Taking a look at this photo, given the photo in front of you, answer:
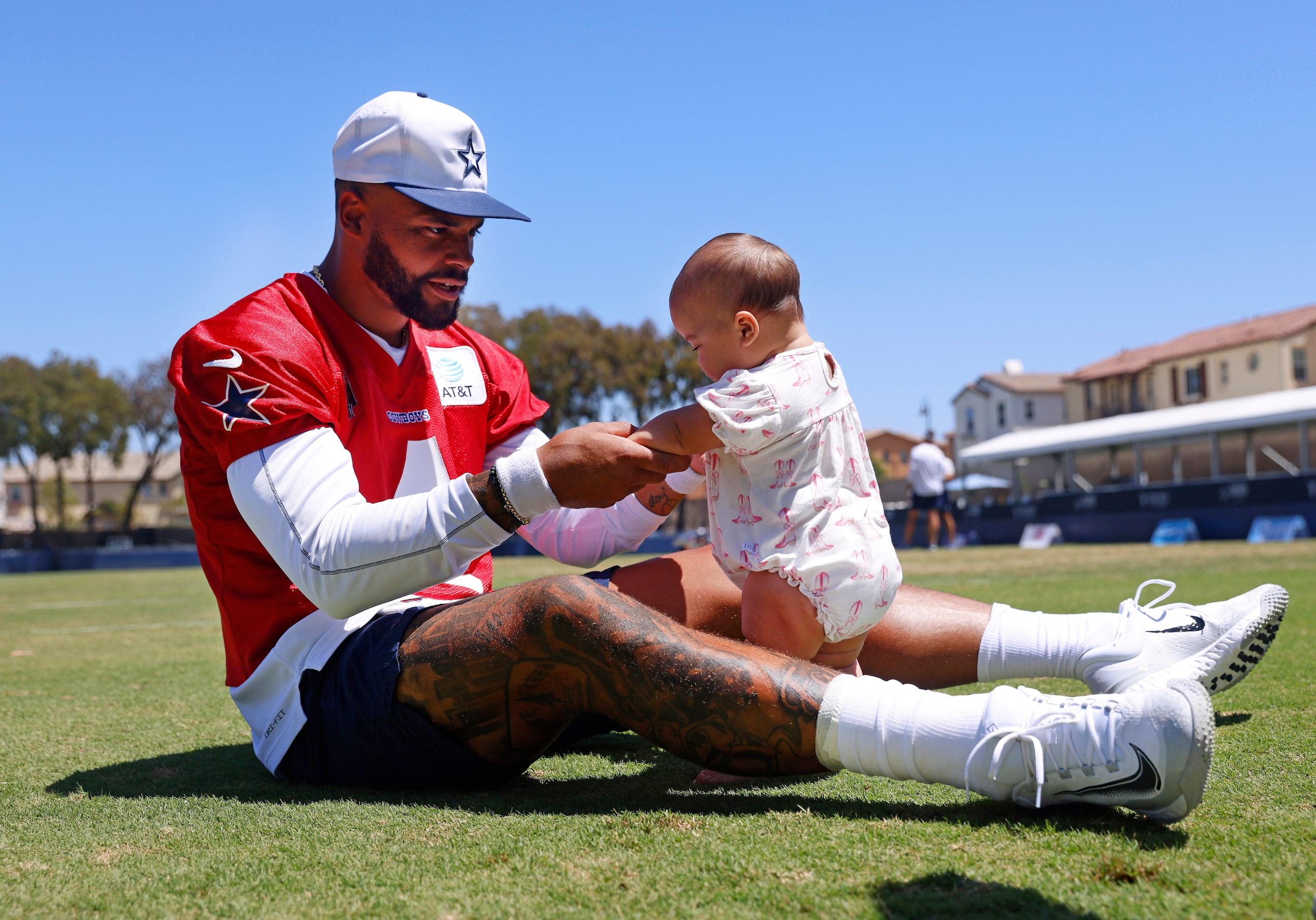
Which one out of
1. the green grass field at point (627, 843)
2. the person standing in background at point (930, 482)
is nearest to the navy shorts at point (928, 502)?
the person standing in background at point (930, 482)

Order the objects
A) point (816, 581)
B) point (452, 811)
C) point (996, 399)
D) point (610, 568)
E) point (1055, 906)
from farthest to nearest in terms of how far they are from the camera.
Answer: point (996, 399) → point (610, 568) → point (816, 581) → point (452, 811) → point (1055, 906)

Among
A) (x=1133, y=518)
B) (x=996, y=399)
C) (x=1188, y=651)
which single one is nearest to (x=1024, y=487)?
(x=996, y=399)

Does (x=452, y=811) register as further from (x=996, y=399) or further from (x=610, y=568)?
(x=996, y=399)

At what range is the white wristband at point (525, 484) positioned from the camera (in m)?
2.04

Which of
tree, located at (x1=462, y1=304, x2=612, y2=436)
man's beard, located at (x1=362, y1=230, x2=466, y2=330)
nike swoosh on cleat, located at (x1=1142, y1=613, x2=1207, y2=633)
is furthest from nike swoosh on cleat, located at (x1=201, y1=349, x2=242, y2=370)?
tree, located at (x1=462, y1=304, x2=612, y2=436)

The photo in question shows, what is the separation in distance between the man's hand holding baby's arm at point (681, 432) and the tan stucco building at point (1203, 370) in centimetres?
5373

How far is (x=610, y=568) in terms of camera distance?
2725 millimetres

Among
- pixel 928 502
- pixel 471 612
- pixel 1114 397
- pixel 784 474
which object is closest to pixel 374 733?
pixel 471 612

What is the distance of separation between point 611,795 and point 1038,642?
3.74 ft

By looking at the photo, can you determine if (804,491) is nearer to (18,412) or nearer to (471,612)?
(471,612)

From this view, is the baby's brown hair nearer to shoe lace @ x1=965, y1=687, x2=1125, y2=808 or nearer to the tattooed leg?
the tattooed leg

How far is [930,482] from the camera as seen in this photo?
58.4ft

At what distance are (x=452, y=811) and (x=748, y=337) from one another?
1.24m

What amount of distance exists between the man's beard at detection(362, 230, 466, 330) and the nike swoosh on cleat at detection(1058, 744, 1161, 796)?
5.97ft
